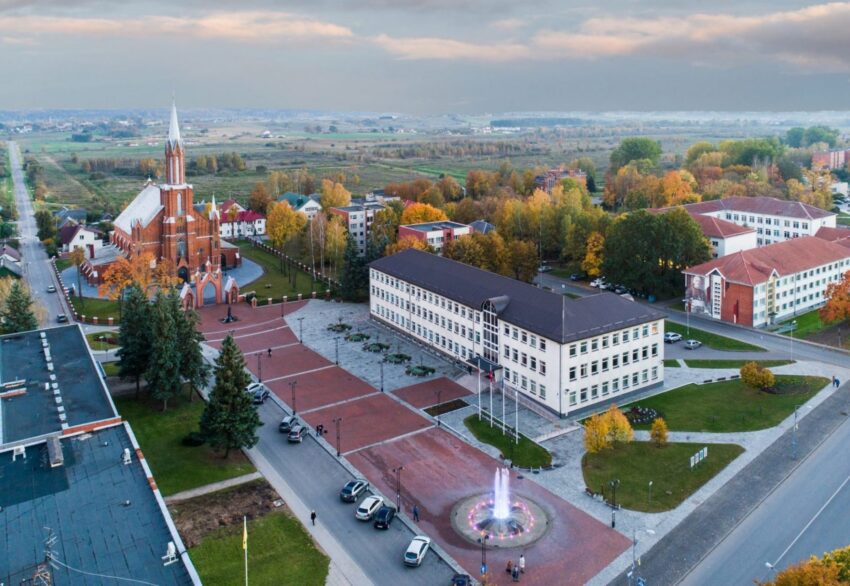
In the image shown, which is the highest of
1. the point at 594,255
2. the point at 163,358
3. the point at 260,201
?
the point at 260,201

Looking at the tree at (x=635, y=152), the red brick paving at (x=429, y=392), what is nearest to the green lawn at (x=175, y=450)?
the red brick paving at (x=429, y=392)

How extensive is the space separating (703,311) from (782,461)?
1218 inches

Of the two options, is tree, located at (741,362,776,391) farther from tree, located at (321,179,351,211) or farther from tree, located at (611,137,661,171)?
tree, located at (611,137,661,171)

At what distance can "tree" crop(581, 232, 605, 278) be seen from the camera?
79562 mm

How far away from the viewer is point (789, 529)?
108 feet

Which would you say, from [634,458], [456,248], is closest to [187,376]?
[634,458]

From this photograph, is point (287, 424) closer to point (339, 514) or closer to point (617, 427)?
point (339, 514)

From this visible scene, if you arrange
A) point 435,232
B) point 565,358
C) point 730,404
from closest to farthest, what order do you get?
point 565,358 → point 730,404 → point 435,232

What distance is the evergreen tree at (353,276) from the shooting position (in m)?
75.3

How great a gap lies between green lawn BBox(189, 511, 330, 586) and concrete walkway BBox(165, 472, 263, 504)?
4064mm

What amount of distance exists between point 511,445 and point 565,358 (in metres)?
6.91

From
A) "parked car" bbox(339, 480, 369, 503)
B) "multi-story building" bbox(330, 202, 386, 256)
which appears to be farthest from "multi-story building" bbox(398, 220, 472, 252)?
"parked car" bbox(339, 480, 369, 503)

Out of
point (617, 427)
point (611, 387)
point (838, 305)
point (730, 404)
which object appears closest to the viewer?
point (617, 427)

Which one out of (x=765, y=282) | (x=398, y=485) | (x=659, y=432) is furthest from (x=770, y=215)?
(x=398, y=485)
